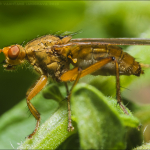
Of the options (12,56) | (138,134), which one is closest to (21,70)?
(12,56)

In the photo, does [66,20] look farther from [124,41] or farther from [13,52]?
[124,41]

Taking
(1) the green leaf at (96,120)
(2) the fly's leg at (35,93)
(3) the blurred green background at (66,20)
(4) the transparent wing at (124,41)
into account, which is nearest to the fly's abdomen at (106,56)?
(4) the transparent wing at (124,41)

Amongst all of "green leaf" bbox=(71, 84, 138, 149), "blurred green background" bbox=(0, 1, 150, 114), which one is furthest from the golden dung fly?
"green leaf" bbox=(71, 84, 138, 149)

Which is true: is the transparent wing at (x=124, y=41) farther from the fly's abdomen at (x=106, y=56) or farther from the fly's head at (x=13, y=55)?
the fly's head at (x=13, y=55)

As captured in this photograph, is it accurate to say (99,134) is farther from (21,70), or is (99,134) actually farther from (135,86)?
(21,70)

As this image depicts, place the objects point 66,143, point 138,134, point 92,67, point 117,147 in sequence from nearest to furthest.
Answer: point 117,147 → point 66,143 → point 138,134 → point 92,67

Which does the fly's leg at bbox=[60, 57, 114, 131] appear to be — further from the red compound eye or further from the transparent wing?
the red compound eye
